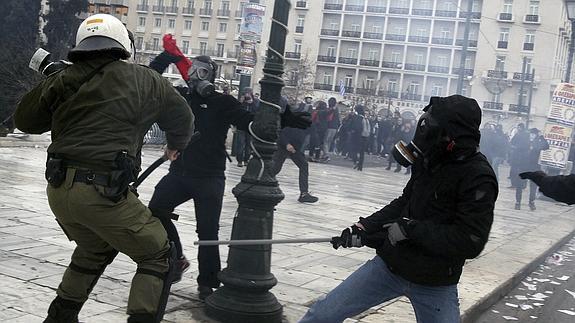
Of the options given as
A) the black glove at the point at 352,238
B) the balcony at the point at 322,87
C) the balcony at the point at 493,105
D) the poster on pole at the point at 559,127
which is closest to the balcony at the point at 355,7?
the poster on pole at the point at 559,127

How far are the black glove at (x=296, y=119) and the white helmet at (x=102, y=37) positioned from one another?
4.93ft

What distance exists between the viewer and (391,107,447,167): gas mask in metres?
2.79

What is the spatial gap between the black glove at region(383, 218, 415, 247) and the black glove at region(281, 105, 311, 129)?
5.63 ft

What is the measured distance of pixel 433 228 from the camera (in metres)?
2.70

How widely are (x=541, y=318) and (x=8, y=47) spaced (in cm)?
1301

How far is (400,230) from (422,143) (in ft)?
1.27

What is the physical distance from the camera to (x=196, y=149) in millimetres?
4551

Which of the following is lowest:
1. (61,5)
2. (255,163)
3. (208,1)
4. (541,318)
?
(541,318)

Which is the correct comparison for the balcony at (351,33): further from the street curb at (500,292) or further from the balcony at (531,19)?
the street curb at (500,292)

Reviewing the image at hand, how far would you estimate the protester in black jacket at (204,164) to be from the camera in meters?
4.54

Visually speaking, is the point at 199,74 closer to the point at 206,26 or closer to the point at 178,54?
the point at 178,54

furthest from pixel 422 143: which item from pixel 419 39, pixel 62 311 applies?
pixel 419 39

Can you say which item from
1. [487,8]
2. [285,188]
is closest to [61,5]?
[285,188]

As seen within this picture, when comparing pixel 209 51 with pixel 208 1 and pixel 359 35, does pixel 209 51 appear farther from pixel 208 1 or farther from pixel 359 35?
pixel 359 35
